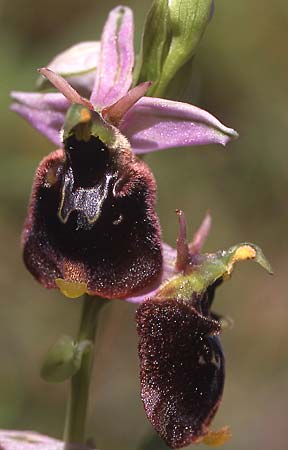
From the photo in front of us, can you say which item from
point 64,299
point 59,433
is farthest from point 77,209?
point 64,299

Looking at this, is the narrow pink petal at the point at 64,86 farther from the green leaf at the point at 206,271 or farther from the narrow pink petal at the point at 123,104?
the green leaf at the point at 206,271

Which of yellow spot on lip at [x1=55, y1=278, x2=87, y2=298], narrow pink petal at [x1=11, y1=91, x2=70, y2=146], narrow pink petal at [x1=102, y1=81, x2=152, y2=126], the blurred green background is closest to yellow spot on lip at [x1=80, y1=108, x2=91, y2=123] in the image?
narrow pink petal at [x1=102, y1=81, x2=152, y2=126]

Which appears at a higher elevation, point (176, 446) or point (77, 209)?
point (77, 209)

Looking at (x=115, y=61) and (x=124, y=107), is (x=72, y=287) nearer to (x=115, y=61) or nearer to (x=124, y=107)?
(x=124, y=107)

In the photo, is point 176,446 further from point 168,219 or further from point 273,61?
point 273,61

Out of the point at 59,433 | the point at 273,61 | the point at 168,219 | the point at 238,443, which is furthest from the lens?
the point at 273,61

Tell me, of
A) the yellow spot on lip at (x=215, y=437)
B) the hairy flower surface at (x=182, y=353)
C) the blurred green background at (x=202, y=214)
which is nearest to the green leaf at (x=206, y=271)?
the hairy flower surface at (x=182, y=353)

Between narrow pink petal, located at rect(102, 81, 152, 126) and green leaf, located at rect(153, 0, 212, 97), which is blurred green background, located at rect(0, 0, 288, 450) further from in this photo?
narrow pink petal, located at rect(102, 81, 152, 126)
